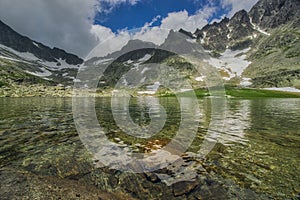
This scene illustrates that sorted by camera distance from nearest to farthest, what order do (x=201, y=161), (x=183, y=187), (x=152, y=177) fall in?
1. (x=183, y=187)
2. (x=152, y=177)
3. (x=201, y=161)

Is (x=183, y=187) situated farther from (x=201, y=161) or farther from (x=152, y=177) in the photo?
(x=201, y=161)

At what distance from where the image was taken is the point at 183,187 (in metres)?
10.3

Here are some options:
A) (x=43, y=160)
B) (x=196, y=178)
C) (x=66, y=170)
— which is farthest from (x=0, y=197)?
(x=196, y=178)

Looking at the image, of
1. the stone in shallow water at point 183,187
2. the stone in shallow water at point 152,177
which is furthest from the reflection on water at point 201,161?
the stone in shallow water at point 183,187

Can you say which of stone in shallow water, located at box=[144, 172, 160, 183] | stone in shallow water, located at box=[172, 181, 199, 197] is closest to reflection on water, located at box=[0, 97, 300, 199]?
stone in shallow water, located at box=[144, 172, 160, 183]

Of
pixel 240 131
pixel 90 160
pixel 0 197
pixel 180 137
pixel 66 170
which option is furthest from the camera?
pixel 240 131

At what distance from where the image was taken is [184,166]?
12.9 metres

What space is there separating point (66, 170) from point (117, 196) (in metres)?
4.32

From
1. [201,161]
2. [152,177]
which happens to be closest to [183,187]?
[152,177]

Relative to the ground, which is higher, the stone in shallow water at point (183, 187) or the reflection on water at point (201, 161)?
the reflection on water at point (201, 161)

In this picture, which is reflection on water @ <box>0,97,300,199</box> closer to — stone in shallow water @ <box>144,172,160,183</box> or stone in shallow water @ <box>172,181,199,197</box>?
stone in shallow water @ <box>144,172,160,183</box>

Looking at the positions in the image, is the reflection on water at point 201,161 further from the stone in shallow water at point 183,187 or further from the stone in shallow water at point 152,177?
the stone in shallow water at point 183,187

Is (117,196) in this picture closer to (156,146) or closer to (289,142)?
(156,146)

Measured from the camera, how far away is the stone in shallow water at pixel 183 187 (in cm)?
983
